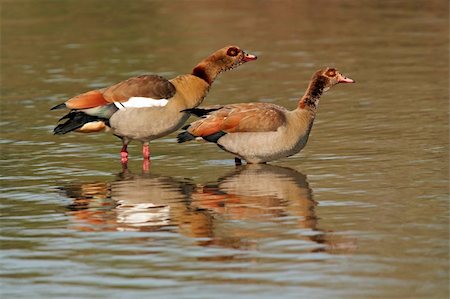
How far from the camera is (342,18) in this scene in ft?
105

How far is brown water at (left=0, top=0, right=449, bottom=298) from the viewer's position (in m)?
10.9

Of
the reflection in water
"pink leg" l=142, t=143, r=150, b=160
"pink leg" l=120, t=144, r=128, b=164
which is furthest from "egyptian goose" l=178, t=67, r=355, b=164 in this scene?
"pink leg" l=120, t=144, r=128, b=164

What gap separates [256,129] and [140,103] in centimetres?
159

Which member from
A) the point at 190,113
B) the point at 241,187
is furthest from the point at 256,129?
the point at 241,187

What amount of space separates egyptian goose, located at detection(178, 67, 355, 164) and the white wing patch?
391mm

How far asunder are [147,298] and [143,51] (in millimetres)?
18237

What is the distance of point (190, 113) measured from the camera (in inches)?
655

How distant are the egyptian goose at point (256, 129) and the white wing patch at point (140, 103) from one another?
15.4 inches

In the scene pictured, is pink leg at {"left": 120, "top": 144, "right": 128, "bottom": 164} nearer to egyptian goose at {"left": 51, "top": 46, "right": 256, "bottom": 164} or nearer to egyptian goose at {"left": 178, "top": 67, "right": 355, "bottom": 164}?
egyptian goose at {"left": 51, "top": 46, "right": 256, "bottom": 164}

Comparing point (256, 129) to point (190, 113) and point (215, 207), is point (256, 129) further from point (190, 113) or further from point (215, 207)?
point (215, 207)

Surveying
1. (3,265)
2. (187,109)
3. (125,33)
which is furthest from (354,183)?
(125,33)

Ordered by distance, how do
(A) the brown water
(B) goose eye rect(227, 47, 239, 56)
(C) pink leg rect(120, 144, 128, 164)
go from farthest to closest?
(B) goose eye rect(227, 47, 239, 56) → (C) pink leg rect(120, 144, 128, 164) → (A) the brown water

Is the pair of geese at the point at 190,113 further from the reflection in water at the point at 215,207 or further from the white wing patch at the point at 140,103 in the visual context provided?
the reflection in water at the point at 215,207

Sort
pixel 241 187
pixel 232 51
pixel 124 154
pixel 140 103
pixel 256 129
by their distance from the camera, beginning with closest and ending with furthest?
pixel 241 187
pixel 256 129
pixel 140 103
pixel 124 154
pixel 232 51
